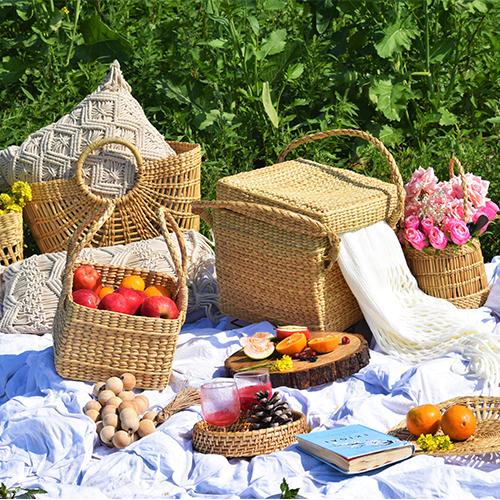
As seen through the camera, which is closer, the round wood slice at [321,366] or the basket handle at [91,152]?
the round wood slice at [321,366]

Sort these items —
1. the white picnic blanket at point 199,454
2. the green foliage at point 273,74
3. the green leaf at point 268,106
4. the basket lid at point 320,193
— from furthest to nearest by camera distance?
1. the green foliage at point 273,74
2. the green leaf at point 268,106
3. the basket lid at point 320,193
4. the white picnic blanket at point 199,454

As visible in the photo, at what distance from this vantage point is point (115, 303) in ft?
15.8

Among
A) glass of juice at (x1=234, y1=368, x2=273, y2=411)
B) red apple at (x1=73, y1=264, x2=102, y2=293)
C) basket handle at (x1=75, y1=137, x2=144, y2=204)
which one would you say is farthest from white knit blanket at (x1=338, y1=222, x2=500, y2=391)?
basket handle at (x1=75, y1=137, x2=144, y2=204)

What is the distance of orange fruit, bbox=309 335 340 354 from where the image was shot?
491cm

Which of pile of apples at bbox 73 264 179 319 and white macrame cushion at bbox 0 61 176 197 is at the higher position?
white macrame cushion at bbox 0 61 176 197

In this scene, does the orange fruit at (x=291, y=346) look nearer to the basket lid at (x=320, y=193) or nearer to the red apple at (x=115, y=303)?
the basket lid at (x=320, y=193)

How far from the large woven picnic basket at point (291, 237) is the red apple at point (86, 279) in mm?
730

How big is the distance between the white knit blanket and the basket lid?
0.09 meters

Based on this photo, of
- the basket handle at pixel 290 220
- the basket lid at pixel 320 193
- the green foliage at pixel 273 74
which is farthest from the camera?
Answer: the green foliage at pixel 273 74

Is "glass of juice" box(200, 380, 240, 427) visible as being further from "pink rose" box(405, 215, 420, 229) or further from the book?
"pink rose" box(405, 215, 420, 229)

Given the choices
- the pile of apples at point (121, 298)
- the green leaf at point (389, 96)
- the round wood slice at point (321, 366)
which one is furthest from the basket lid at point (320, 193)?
the green leaf at point (389, 96)

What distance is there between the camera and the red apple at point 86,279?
16.6 feet

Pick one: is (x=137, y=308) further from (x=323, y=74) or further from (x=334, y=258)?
(x=323, y=74)

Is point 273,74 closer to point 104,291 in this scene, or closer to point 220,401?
→ point 104,291
